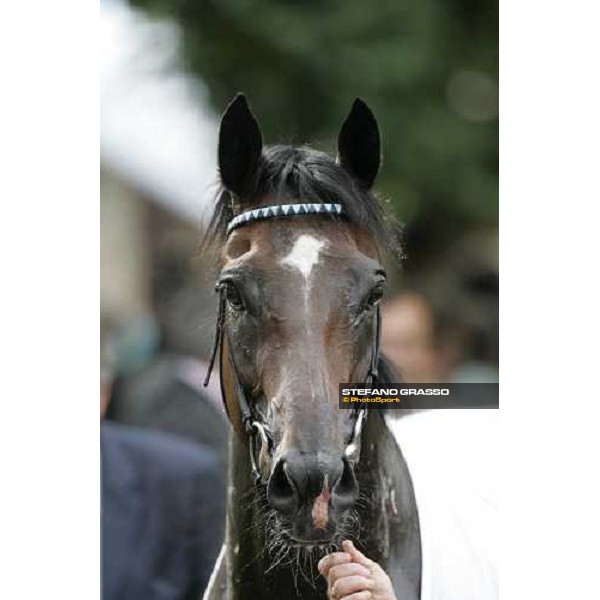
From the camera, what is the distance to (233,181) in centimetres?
176

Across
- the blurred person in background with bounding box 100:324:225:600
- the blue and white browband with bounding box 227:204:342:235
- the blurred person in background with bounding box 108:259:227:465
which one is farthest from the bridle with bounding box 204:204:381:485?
the blurred person in background with bounding box 100:324:225:600

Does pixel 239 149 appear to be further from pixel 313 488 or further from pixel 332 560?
pixel 332 560

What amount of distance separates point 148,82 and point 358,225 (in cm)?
66

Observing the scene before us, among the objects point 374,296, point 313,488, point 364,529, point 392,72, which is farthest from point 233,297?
point 392,72

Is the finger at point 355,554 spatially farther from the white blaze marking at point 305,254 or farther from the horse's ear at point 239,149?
the horse's ear at point 239,149

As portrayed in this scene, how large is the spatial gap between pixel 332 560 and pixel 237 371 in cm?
35

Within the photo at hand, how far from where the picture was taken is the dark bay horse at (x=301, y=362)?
5.22 feet

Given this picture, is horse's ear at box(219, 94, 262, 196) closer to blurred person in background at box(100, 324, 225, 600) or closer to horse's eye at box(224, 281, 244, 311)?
horse's eye at box(224, 281, 244, 311)

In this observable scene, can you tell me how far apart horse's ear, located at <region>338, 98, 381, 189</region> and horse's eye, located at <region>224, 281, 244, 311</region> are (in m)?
0.28

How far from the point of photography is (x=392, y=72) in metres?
2.14

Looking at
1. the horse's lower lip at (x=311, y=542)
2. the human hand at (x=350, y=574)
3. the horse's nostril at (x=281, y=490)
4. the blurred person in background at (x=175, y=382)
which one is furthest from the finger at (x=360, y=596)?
the blurred person in background at (x=175, y=382)
